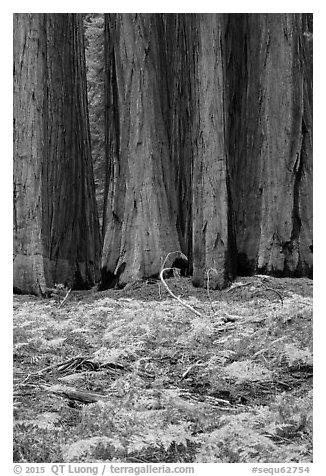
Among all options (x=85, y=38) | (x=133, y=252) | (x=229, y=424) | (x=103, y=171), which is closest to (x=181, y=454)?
(x=229, y=424)

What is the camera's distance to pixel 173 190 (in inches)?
253

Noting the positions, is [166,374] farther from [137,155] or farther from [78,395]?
[137,155]

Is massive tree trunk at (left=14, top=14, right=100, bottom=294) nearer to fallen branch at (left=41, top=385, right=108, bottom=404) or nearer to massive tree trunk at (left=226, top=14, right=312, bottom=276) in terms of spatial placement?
fallen branch at (left=41, top=385, right=108, bottom=404)

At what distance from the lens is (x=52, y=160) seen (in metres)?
6.39

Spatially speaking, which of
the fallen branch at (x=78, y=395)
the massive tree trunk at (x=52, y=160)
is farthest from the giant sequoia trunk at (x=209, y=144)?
the fallen branch at (x=78, y=395)

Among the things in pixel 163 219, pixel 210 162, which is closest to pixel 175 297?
pixel 163 219

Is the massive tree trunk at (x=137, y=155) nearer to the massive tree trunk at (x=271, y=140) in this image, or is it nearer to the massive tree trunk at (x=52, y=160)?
the massive tree trunk at (x=52, y=160)

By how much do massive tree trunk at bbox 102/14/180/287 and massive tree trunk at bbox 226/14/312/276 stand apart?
0.63 metres

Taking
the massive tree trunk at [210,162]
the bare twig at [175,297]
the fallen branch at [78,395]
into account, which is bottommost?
the fallen branch at [78,395]

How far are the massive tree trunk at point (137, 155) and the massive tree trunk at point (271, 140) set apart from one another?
63 centimetres

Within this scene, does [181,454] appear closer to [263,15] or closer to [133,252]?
[133,252]

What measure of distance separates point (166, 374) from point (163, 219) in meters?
1.64

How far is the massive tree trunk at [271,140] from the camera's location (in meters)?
6.13
